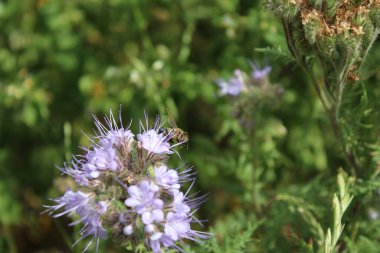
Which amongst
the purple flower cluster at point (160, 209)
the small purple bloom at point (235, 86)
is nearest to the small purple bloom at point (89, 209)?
the purple flower cluster at point (160, 209)

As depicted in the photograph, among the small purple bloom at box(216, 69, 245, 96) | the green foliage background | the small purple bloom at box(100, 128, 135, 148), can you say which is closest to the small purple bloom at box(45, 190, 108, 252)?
the small purple bloom at box(100, 128, 135, 148)

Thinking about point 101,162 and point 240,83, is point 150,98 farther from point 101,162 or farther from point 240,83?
point 101,162

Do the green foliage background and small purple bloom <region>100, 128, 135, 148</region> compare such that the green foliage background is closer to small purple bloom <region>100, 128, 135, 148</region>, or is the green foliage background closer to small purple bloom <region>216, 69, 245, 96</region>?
small purple bloom <region>216, 69, 245, 96</region>

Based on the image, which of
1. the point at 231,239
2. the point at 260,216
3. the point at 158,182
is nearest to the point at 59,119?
the point at 260,216

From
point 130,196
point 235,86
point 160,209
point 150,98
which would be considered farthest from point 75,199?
point 150,98

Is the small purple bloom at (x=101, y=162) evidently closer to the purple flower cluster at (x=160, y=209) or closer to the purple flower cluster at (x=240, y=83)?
the purple flower cluster at (x=160, y=209)
